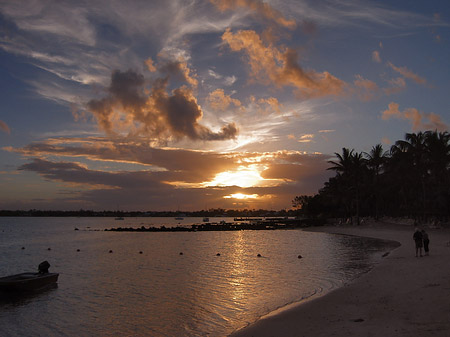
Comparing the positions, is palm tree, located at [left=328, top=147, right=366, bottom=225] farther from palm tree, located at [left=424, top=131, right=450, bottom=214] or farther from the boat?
the boat

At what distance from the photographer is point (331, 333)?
35.5 ft

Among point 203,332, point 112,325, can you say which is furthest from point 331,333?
point 112,325

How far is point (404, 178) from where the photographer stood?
6950cm

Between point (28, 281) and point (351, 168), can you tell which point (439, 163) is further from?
point (28, 281)

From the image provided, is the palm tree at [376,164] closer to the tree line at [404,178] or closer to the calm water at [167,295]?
the tree line at [404,178]

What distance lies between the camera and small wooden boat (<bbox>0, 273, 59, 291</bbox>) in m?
21.3

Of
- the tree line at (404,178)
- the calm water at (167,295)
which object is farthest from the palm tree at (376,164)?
the calm water at (167,295)

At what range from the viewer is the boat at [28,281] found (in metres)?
21.3

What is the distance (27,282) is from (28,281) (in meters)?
0.08

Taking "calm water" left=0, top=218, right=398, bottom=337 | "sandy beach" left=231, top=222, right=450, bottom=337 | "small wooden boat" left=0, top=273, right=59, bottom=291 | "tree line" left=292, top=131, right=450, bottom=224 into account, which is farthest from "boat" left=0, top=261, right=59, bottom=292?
"tree line" left=292, top=131, right=450, bottom=224

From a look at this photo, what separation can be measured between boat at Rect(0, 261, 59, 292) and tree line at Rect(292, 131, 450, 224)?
59.0m

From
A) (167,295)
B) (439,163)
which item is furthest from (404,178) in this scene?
(167,295)

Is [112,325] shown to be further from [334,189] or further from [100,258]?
[334,189]

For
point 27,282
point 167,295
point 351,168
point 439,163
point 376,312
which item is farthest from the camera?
point 351,168
